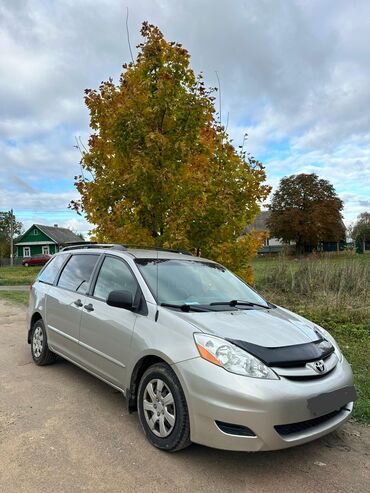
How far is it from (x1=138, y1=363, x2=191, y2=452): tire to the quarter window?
0.93 meters

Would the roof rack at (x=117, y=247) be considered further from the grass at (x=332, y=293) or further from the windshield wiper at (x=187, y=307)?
the grass at (x=332, y=293)

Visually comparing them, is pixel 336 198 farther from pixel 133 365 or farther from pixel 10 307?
pixel 133 365

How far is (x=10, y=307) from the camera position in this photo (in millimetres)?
13039

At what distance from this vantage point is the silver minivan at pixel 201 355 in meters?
3.08

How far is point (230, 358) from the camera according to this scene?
3.22 metres

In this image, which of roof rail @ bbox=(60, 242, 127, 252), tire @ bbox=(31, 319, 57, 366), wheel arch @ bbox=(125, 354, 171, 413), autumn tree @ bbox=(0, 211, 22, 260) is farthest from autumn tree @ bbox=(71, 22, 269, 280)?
autumn tree @ bbox=(0, 211, 22, 260)

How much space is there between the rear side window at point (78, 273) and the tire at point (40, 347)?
Answer: 791 mm

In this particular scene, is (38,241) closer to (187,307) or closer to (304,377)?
(187,307)

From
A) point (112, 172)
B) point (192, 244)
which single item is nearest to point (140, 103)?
point (112, 172)

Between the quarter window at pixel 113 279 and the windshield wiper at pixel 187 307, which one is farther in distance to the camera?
the quarter window at pixel 113 279

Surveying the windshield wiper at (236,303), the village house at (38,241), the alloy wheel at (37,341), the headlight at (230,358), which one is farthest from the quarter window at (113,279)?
the village house at (38,241)

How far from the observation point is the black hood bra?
127 inches

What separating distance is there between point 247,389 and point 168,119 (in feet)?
17.7

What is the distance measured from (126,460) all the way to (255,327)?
1490 millimetres
